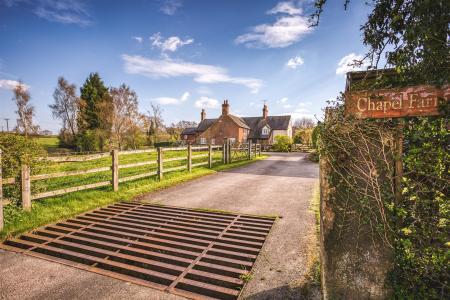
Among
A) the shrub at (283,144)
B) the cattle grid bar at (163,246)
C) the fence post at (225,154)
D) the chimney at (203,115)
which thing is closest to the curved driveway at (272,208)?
the cattle grid bar at (163,246)

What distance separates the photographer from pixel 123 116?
125ft

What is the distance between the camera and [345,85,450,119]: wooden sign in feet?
7.54

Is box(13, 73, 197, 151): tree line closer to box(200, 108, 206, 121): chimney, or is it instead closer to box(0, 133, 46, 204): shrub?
box(200, 108, 206, 121): chimney

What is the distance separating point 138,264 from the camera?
3.88 meters

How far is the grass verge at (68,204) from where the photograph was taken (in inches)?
202

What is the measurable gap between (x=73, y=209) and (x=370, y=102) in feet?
21.0

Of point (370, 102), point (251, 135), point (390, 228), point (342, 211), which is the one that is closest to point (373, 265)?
point (390, 228)

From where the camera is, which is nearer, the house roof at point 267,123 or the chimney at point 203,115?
the house roof at point 267,123

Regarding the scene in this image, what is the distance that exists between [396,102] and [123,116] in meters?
39.2

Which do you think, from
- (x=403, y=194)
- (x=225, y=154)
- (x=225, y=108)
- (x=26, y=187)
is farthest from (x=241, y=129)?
(x=403, y=194)

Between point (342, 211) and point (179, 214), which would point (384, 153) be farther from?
point (179, 214)

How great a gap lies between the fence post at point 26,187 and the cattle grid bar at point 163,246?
0.86 m

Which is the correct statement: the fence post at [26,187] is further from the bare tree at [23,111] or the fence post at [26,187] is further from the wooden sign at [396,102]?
the bare tree at [23,111]

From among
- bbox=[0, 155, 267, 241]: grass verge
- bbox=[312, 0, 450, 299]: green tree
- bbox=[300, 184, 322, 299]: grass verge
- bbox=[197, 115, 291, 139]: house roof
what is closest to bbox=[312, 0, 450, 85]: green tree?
bbox=[312, 0, 450, 299]: green tree
